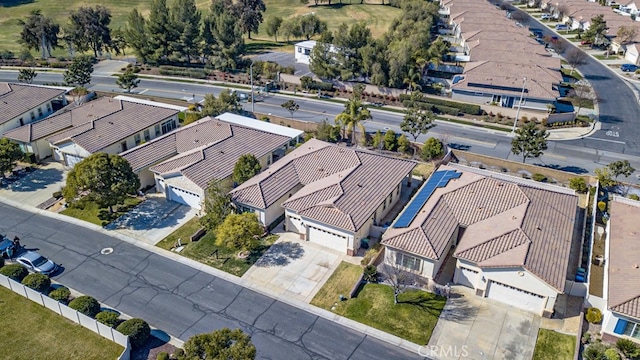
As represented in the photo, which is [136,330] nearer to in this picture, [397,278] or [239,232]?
[239,232]

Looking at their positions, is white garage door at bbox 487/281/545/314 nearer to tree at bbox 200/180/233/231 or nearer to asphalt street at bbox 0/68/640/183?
tree at bbox 200/180/233/231

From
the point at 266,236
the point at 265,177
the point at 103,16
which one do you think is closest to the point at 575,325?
the point at 266,236

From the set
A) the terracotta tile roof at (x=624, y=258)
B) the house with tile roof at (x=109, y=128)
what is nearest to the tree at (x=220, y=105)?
the house with tile roof at (x=109, y=128)

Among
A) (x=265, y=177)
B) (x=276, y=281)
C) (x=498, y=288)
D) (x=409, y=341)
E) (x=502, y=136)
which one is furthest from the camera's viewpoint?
(x=502, y=136)

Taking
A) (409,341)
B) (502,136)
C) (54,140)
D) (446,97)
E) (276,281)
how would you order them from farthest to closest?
(446,97) < (502,136) < (54,140) < (276,281) < (409,341)

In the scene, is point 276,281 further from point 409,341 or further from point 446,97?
point 446,97

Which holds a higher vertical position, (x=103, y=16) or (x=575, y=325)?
(x=103, y=16)

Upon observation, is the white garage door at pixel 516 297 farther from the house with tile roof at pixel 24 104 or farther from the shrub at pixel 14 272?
the house with tile roof at pixel 24 104
